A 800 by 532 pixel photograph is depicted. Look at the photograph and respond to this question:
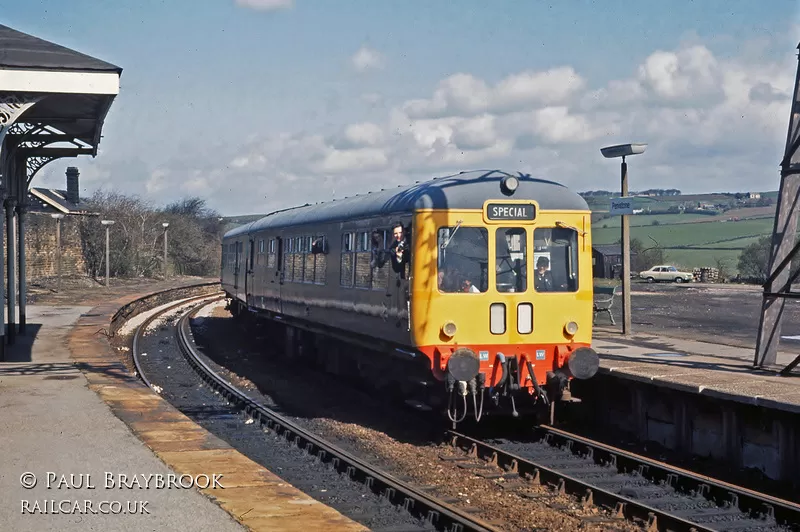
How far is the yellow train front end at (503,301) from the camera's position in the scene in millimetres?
10961

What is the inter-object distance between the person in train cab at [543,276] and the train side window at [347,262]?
2934 mm

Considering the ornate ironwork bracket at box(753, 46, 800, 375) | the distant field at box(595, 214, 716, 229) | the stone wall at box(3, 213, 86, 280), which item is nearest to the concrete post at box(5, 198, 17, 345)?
the ornate ironwork bracket at box(753, 46, 800, 375)

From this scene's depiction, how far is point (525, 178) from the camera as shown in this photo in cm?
1178

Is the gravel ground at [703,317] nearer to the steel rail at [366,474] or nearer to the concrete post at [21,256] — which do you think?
the steel rail at [366,474]

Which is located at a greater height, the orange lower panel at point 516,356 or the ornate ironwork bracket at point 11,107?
the ornate ironwork bracket at point 11,107

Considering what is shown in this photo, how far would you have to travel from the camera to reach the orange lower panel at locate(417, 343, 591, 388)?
1095cm

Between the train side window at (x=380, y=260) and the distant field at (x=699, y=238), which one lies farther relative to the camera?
the distant field at (x=699, y=238)

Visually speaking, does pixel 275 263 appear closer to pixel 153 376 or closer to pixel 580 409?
pixel 153 376

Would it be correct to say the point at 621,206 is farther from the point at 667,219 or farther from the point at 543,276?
the point at 667,219

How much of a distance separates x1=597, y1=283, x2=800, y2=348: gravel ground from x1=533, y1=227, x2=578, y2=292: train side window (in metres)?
6.36

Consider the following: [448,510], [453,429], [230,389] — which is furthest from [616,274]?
[448,510]

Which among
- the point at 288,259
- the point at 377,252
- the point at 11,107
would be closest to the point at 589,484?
the point at 377,252

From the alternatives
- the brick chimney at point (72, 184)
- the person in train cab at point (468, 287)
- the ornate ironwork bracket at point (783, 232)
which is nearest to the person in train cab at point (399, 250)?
the person in train cab at point (468, 287)

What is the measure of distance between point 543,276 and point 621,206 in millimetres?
5335
